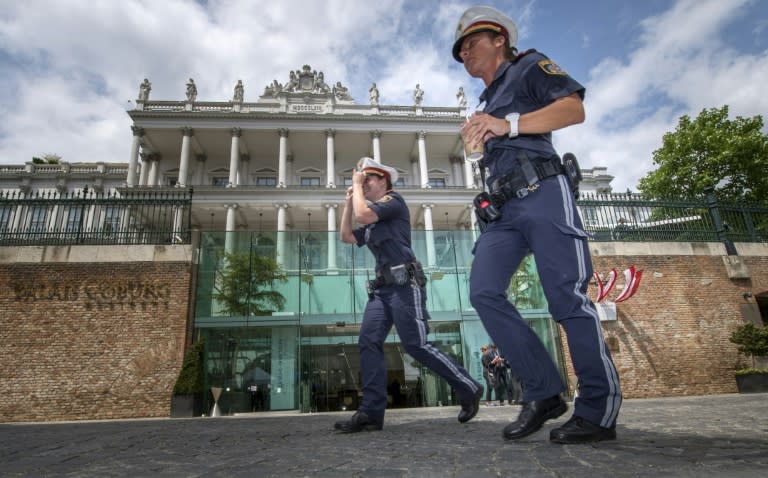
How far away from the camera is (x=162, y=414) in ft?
30.6

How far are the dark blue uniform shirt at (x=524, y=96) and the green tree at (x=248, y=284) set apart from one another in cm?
969

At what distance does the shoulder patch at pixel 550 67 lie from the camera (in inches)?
101

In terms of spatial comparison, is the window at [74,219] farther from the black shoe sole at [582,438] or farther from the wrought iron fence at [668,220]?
the wrought iron fence at [668,220]

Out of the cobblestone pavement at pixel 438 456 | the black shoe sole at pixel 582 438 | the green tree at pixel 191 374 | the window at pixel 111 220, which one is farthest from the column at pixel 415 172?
the black shoe sole at pixel 582 438

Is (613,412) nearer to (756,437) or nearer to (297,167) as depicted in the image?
(756,437)

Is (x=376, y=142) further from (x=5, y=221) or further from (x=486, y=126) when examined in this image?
(x=486, y=126)

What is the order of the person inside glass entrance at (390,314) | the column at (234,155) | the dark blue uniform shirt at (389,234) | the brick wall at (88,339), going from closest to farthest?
the person inside glass entrance at (390,314) → the dark blue uniform shirt at (389,234) → the brick wall at (88,339) → the column at (234,155)

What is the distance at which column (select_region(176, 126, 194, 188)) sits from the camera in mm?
32122

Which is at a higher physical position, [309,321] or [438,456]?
[309,321]

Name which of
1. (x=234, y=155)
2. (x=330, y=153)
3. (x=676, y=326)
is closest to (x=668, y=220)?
(x=676, y=326)

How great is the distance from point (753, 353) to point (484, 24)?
12034mm

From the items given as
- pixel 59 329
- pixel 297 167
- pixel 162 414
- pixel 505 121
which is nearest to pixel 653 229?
pixel 505 121

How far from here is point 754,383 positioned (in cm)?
1045

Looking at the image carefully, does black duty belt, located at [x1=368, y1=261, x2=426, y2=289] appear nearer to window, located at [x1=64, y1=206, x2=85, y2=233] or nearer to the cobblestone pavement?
the cobblestone pavement
